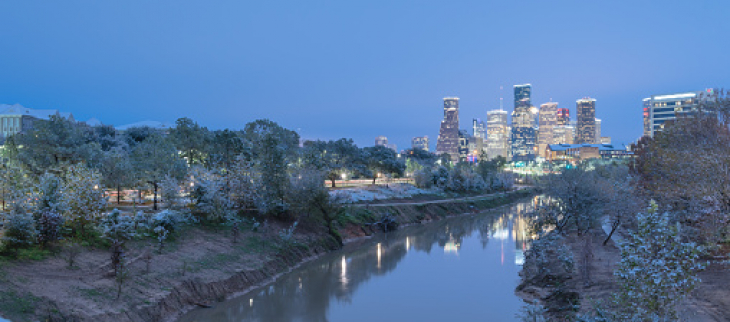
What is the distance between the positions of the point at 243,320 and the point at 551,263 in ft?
60.0

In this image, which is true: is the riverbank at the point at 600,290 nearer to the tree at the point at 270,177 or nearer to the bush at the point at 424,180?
the tree at the point at 270,177

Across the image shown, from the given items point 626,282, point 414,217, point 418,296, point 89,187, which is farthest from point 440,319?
point 414,217

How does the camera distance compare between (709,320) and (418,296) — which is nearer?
(709,320)

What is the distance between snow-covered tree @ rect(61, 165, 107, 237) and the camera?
80.7ft

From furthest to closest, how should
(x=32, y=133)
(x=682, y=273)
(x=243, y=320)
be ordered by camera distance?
(x=32, y=133) < (x=243, y=320) < (x=682, y=273)

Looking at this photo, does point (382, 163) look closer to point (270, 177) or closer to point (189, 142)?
point (189, 142)

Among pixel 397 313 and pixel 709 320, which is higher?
pixel 709 320

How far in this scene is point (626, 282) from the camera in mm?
12695

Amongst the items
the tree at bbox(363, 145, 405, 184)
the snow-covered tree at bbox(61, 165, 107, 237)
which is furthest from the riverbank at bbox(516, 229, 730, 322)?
the tree at bbox(363, 145, 405, 184)

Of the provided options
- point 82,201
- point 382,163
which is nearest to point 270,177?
point 82,201

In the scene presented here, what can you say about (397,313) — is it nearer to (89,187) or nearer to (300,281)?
(300,281)

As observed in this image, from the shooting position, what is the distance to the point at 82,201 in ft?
81.6

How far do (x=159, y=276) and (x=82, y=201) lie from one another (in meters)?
5.66

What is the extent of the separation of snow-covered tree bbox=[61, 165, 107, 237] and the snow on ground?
36.5 metres
